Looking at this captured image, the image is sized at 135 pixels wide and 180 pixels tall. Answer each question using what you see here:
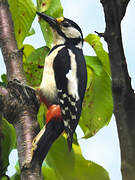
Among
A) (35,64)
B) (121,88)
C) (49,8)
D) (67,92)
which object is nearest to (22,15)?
(49,8)

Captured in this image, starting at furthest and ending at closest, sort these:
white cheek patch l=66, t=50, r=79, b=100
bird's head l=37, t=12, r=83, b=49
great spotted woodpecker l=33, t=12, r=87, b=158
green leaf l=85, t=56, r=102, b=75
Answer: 1. bird's head l=37, t=12, r=83, b=49
2. white cheek patch l=66, t=50, r=79, b=100
3. great spotted woodpecker l=33, t=12, r=87, b=158
4. green leaf l=85, t=56, r=102, b=75

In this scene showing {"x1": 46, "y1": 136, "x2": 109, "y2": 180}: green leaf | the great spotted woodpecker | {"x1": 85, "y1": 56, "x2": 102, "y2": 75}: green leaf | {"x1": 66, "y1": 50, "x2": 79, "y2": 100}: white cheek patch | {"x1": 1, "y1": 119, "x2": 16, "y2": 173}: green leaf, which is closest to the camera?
{"x1": 46, "y1": 136, "x2": 109, "y2": 180}: green leaf

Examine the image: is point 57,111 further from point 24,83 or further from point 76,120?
point 24,83

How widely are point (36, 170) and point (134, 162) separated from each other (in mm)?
1050

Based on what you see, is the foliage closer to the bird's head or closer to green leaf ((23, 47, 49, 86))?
green leaf ((23, 47, 49, 86))

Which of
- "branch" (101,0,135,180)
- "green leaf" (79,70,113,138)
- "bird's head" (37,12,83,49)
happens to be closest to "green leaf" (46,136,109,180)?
"green leaf" (79,70,113,138)

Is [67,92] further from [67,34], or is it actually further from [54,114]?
[67,34]

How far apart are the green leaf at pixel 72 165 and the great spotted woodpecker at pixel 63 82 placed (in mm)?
147

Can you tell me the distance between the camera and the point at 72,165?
5.31ft

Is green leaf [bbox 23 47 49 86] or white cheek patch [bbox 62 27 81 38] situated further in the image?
white cheek patch [bbox 62 27 81 38]

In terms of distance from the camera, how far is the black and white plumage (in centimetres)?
219

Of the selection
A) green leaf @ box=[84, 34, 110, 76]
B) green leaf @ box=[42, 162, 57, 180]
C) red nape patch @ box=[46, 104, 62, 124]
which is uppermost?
green leaf @ box=[84, 34, 110, 76]

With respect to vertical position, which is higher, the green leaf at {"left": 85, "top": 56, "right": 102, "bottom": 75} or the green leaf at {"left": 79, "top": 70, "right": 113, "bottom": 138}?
the green leaf at {"left": 85, "top": 56, "right": 102, "bottom": 75}

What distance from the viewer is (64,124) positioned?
209 centimetres
